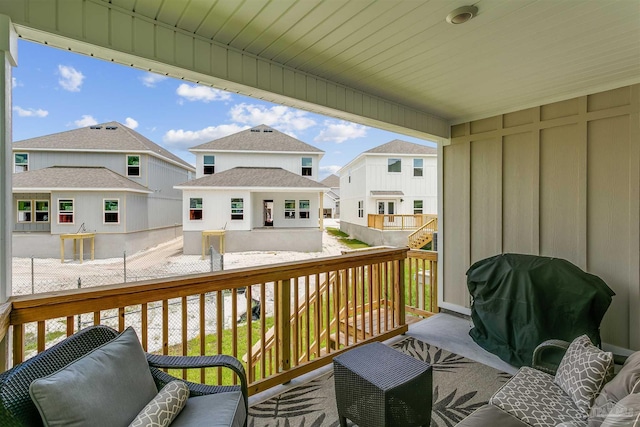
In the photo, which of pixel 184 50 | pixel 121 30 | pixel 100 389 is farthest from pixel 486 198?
pixel 100 389

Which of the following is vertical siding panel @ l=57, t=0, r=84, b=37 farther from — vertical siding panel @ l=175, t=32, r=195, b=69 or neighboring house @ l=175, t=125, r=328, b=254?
neighboring house @ l=175, t=125, r=328, b=254

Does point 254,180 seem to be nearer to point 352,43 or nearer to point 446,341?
point 446,341

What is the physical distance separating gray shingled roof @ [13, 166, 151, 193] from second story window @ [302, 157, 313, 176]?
25.3 feet

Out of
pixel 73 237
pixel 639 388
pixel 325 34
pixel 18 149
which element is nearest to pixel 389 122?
pixel 325 34

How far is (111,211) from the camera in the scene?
11930mm

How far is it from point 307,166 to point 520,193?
516 inches

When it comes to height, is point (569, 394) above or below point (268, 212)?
below

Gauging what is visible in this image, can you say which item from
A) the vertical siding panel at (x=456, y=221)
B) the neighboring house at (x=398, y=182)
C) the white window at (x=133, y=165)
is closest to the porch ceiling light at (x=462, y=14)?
the vertical siding panel at (x=456, y=221)

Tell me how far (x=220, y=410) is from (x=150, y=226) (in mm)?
15009

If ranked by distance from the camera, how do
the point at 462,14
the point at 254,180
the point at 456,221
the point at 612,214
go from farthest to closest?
the point at 254,180, the point at 456,221, the point at 612,214, the point at 462,14

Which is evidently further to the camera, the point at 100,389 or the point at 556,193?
the point at 556,193

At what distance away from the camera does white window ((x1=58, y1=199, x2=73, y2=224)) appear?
36.6 feet

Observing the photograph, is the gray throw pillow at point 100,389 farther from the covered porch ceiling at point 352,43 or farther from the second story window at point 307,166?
the second story window at point 307,166

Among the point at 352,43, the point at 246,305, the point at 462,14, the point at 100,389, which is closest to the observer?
the point at 100,389
